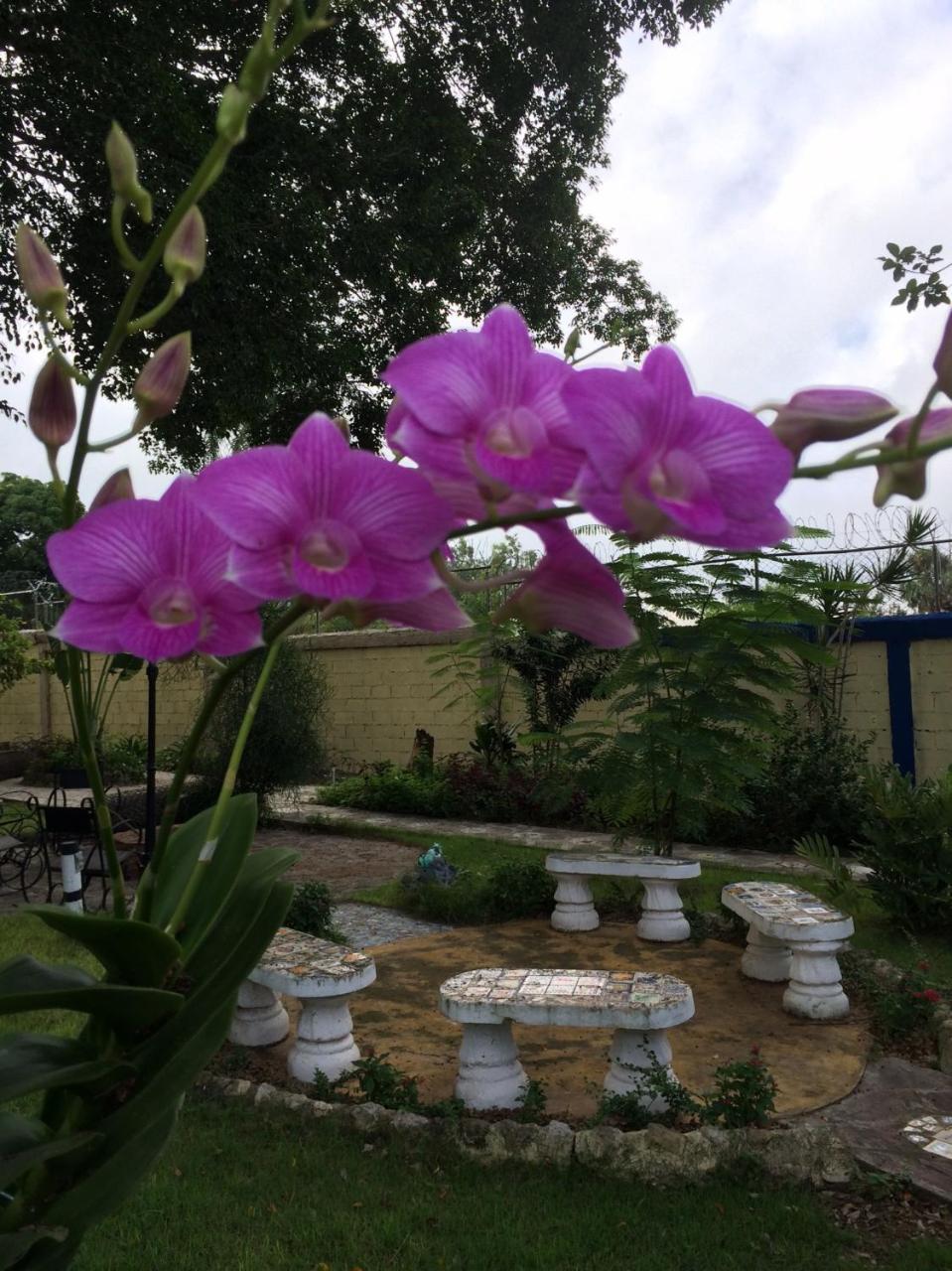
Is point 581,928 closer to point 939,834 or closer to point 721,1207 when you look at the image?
point 939,834

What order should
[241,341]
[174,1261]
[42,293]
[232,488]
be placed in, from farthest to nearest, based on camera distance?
[241,341] → [174,1261] → [42,293] → [232,488]

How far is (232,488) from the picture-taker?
0.38 m

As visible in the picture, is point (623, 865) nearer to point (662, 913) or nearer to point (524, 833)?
point (662, 913)

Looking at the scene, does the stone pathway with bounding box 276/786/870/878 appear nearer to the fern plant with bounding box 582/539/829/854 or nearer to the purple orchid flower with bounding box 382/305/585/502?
the fern plant with bounding box 582/539/829/854

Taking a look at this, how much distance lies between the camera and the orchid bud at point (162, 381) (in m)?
0.49

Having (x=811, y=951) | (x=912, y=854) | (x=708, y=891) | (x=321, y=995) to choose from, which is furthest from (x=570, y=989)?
(x=708, y=891)

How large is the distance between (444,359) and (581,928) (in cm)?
661

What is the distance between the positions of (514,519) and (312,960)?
4.34 meters

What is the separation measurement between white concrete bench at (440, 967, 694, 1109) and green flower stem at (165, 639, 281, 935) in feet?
11.6

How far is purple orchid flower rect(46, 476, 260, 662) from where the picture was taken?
0.41 metres

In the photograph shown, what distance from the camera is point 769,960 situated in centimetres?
553

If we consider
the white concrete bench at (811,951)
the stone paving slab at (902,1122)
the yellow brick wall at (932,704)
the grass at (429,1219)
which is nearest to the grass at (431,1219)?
the grass at (429,1219)

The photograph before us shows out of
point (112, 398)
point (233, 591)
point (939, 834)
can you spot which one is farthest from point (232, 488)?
point (112, 398)

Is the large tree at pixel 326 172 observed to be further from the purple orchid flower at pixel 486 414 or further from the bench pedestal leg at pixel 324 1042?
the purple orchid flower at pixel 486 414
